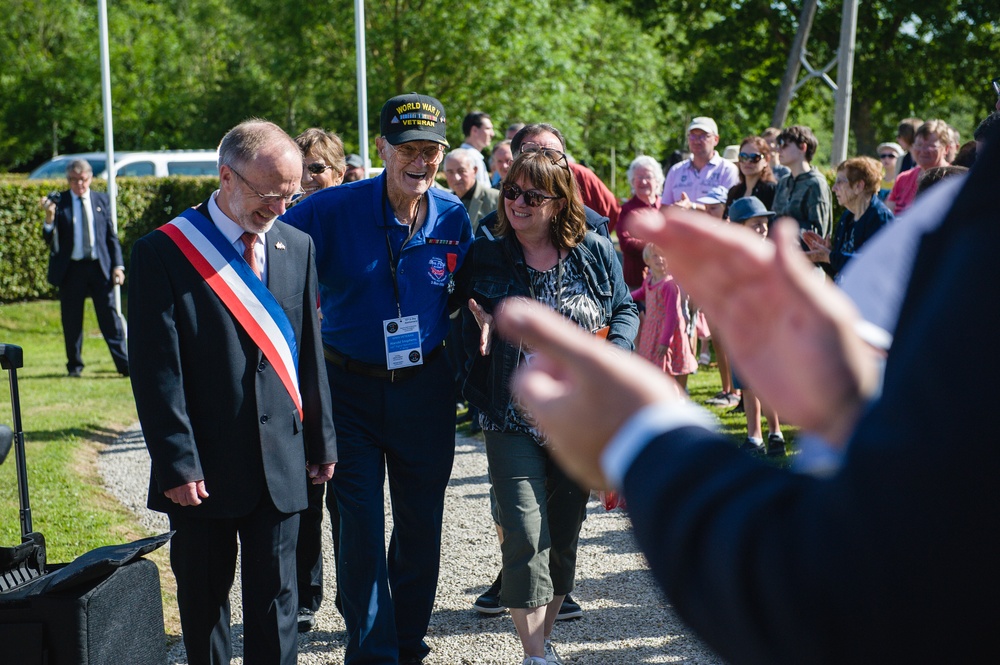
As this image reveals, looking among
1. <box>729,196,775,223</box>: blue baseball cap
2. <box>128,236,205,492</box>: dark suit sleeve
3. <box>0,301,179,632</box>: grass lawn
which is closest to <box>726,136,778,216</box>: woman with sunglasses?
<box>729,196,775,223</box>: blue baseball cap

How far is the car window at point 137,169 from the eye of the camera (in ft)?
73.4

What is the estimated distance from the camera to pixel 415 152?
424 centimetres

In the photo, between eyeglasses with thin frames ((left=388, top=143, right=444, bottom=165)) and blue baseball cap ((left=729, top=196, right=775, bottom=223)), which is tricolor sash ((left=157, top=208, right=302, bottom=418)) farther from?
blue baseball cap ((left=729, top=196, right=775, bottom=223))

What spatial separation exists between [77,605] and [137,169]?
20972 mm

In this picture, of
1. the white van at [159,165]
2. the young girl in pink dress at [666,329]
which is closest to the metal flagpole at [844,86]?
the young girl in pink dress at [666,329]

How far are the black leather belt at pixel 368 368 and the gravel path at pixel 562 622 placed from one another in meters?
1.24

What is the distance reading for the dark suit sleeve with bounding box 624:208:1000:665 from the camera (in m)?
0.72

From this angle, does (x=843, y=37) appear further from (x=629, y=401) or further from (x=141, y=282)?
(x=629, y=401)

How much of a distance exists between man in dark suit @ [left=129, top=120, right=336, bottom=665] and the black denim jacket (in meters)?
0.67

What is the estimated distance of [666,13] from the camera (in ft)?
97.0

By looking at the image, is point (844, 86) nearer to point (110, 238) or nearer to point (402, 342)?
point (110, 238)

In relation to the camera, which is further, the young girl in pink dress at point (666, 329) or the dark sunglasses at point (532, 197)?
the young girl in pink dress at point (666, 329)

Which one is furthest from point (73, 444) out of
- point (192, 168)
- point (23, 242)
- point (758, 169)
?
point (192, 168)

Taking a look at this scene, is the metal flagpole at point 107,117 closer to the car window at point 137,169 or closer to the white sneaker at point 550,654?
the white sneaker at point 550,654
